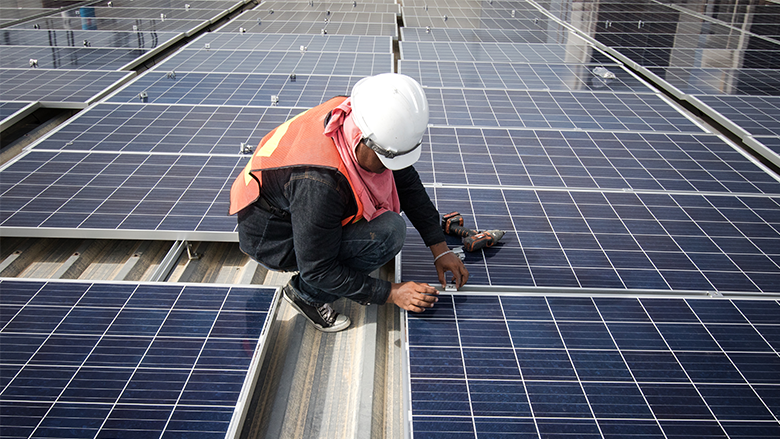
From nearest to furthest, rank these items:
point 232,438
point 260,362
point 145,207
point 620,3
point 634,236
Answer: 1. point 232,438
2. point 260,362
3. point 634,236
4. point 145,207
5. point 620,3

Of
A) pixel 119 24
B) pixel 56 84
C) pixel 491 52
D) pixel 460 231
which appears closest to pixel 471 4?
pixel 491 52

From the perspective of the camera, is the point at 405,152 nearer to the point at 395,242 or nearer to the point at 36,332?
the point at 395,242

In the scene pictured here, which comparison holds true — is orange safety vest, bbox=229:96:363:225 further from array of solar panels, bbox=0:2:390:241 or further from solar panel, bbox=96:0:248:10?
solar panel, bbox=96:0:248:10

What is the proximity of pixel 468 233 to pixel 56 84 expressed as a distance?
626 cm

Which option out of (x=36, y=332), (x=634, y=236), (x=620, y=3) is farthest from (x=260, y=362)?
(x=620, y=3)

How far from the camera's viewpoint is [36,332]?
279cm

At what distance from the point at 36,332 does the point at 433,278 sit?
8.09 ft

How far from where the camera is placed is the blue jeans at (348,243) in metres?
2.76

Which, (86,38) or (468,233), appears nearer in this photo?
(468,233)

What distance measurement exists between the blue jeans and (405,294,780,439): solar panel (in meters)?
0.38

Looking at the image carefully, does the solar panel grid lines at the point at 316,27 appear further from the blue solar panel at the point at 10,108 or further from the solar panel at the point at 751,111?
the solar panel at the point at 751,111

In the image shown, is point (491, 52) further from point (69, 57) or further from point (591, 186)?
point (69, 57)

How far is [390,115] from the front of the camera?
2.30 m

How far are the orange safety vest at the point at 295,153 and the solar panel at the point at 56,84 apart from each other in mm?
4659
